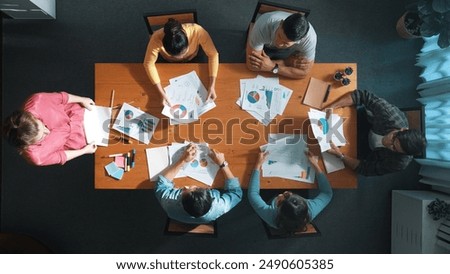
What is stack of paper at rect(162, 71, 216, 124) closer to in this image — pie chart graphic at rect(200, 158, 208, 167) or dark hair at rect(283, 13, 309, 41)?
pie chart graphic at rect(200, 158, 208, 167)

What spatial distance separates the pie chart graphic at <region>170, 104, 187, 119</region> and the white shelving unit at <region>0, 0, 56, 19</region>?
53.9 inches

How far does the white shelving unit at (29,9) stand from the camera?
257cm

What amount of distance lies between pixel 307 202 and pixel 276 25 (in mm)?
1125

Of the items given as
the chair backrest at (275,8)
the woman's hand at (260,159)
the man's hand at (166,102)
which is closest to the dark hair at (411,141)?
the woman's hand at (260,159)

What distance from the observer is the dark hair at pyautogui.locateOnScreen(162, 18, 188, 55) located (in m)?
2.00

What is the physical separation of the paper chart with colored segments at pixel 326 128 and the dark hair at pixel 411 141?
34 cm

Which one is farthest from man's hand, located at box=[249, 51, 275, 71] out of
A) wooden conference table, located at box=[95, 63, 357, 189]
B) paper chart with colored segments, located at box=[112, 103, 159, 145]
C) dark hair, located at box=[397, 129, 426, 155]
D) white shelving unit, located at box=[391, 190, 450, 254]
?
white shelving unit, located at box=[391, 190, 450, 254]

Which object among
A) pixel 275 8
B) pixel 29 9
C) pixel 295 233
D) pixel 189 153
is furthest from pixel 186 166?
pixel 29 9

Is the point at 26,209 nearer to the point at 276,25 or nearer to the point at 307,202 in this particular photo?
the point at 307,202

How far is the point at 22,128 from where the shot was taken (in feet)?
5.84

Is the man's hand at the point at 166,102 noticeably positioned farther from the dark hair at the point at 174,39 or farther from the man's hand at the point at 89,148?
the man's hand at the point at 89,148

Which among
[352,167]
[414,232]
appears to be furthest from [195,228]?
[414,232]

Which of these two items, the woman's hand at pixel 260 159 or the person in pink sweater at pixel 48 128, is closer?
the person in pink sweater at pixel 48 128
